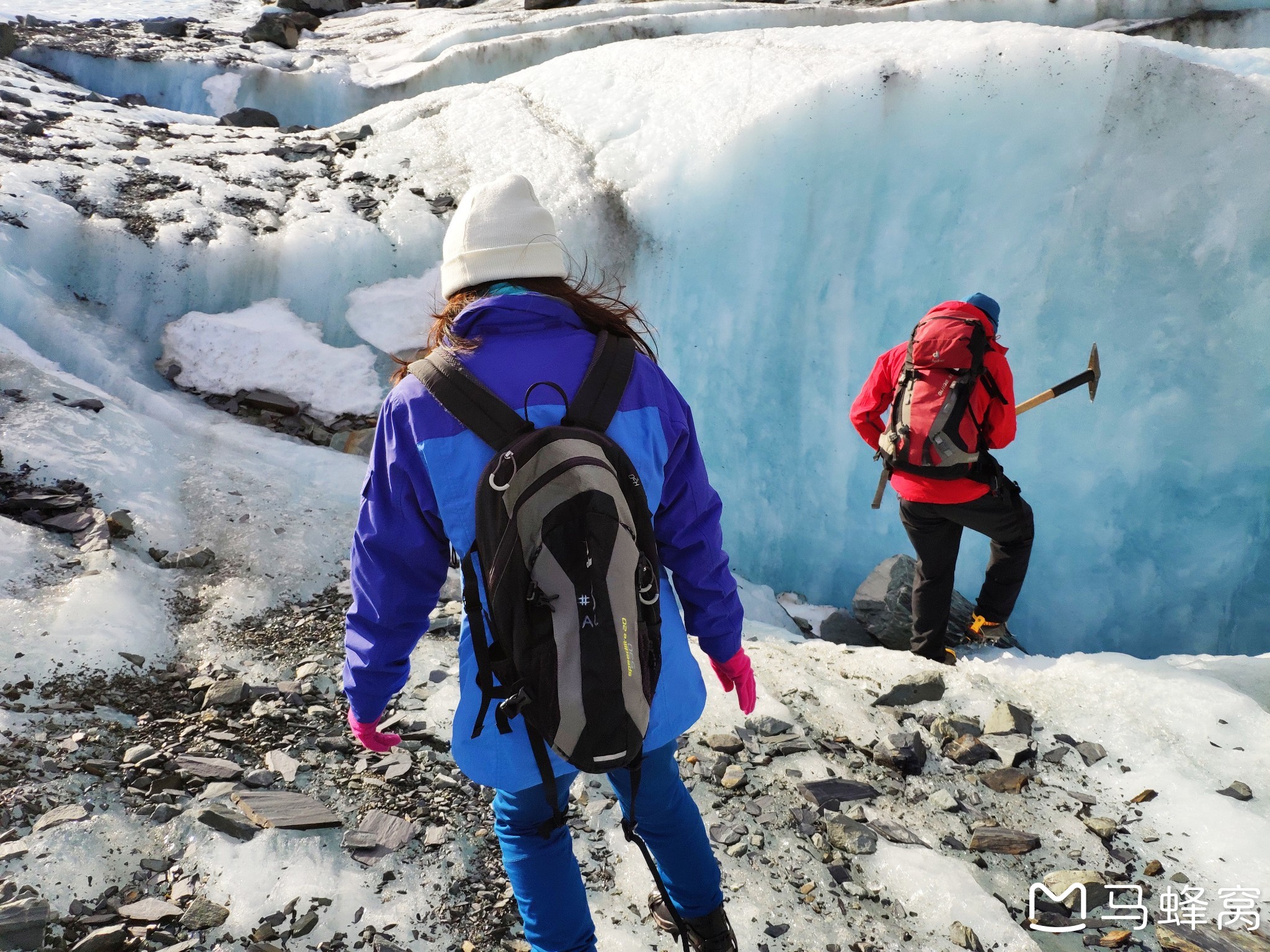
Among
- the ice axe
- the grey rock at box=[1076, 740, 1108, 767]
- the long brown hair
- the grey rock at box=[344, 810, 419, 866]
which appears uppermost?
the long brown hair

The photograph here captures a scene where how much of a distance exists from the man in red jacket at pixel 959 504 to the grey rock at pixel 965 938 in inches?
70.1

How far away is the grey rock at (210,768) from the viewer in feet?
8.07

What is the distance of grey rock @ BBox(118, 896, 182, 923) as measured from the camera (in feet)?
6.45

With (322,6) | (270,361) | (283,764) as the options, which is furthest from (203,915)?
(322,6)

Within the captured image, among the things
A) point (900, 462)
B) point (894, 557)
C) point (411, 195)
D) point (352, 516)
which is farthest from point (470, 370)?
point (411, 195)

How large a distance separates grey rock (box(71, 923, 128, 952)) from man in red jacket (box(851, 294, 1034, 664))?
3.13 m

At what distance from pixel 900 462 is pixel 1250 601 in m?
3.36

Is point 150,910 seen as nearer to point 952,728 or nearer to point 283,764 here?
point 283,764

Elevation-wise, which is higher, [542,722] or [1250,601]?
[542,722]

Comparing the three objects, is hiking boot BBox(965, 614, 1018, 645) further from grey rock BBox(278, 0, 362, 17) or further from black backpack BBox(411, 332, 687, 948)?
grey rock BBox(278, 0, 362, 17)

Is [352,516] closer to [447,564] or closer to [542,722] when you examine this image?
[447,564]

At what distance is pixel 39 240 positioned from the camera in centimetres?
520

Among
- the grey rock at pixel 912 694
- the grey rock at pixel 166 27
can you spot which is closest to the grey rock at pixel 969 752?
the grey rock at pixel 912 694

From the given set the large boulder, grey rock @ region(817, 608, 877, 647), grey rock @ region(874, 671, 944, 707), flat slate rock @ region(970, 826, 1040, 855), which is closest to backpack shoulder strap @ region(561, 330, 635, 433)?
flat slate rock @ region(970, 826, 1040, 855)
